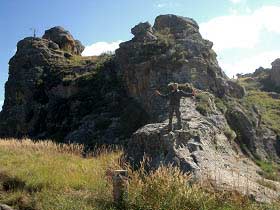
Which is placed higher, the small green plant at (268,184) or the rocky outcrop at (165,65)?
the rocky outcrop at (165,65)

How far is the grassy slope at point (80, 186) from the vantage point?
10.5 m

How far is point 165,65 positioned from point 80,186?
1055 cm

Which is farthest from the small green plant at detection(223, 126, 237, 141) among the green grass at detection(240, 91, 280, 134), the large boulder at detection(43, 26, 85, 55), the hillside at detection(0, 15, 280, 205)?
the large boulder at detection(43, 26, 85, 55)

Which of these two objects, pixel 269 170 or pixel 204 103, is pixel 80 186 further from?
pixel 269 170

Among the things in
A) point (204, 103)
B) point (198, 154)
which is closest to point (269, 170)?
point (204, 103)

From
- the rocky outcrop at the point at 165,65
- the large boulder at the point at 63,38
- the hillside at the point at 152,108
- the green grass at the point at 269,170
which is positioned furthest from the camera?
the large boulder at the point at 63,38

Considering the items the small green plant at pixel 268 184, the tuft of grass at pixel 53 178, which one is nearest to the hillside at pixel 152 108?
the small green plant at pixel 268 184

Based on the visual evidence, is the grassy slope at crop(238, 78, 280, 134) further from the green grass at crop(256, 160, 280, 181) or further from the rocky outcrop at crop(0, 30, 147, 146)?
the rocky outcrop at crop(0, 30, 147, 146)

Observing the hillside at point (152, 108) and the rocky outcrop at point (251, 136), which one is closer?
the hillside at point (152, 108)

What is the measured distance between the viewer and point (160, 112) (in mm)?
20984

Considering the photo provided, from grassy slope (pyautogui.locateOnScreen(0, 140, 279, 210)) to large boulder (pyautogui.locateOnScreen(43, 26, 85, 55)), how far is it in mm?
15890

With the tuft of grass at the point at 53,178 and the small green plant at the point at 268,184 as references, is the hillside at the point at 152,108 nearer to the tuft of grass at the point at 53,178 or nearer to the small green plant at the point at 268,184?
the small green plant at the point at 268,184

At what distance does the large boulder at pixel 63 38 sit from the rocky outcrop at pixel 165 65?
29.6 feet

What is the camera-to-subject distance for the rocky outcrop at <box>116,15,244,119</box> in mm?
22516
